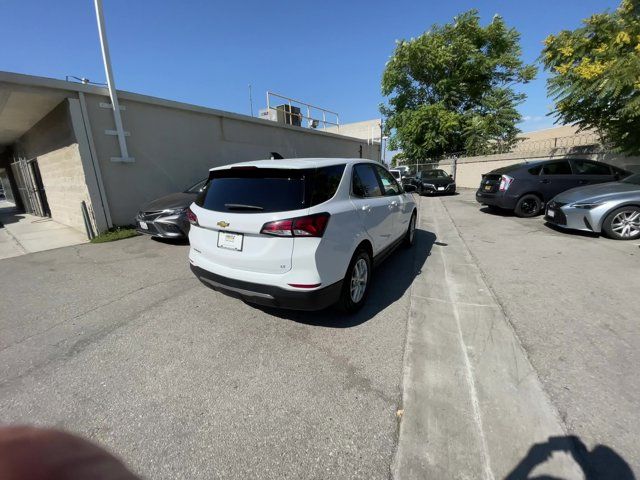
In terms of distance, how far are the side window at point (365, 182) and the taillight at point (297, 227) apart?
3.01 feet

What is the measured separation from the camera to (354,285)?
11.1 ft

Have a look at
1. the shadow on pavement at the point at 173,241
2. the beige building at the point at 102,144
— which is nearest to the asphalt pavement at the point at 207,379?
the shadow on pavement at the point at 173,241

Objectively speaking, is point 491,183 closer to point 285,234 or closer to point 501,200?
point 501,200

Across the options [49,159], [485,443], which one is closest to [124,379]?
[485,443]

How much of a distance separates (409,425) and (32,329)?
4.04m

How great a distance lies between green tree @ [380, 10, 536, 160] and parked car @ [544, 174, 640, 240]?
1710cm

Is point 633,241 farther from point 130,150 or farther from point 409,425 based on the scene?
point 130,150

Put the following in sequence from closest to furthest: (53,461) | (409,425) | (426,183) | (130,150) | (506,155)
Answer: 1. (53,461)
2. (409,425)
3. (130,150)
4. (426,183)
5. (506,155)

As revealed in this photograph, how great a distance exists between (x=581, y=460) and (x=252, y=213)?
285cm

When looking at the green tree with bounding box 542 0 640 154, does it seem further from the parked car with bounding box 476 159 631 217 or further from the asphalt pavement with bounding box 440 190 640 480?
the asphalt pavement with bounding box 440 190 640 480

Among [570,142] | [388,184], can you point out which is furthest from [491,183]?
[570,142]

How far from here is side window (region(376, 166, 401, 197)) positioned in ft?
14.8

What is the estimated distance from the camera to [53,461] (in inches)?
25.7

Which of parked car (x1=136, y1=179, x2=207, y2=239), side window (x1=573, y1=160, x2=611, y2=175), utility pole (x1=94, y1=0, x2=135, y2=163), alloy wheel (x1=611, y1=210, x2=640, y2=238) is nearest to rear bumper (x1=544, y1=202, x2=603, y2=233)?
alloy wheel (x1=611, y1=210, x2=640, y2=238)
